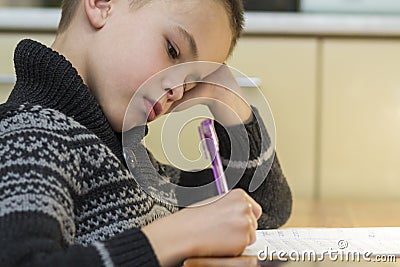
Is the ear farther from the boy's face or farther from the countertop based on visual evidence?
the countertop

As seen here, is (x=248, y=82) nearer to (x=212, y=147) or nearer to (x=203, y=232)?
(x=212, y=147)

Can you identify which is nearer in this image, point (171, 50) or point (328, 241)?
point (328, 241)

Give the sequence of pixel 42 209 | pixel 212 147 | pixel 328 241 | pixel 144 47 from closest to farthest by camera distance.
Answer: pixel 42 209 < pixel 328 241 < pixel 144 47 < pixel 212 147

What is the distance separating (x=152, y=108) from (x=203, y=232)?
0.82 feet

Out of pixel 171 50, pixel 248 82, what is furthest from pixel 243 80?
pixel 171 50

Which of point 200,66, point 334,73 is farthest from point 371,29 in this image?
point 200,66

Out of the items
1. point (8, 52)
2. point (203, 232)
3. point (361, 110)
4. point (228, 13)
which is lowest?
point (361, 110)

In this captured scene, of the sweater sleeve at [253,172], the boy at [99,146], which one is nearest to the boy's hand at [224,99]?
the sweater sleeve at [253,172]

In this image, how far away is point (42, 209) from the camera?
0.66 metres

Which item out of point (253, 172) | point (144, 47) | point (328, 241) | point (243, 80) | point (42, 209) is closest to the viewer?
point (42, 209)

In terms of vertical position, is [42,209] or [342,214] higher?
[42,209]

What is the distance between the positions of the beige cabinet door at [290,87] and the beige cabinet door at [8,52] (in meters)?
0.39

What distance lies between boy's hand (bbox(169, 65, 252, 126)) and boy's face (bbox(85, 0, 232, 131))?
24 cm

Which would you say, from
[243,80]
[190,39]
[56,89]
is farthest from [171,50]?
[243,80]
